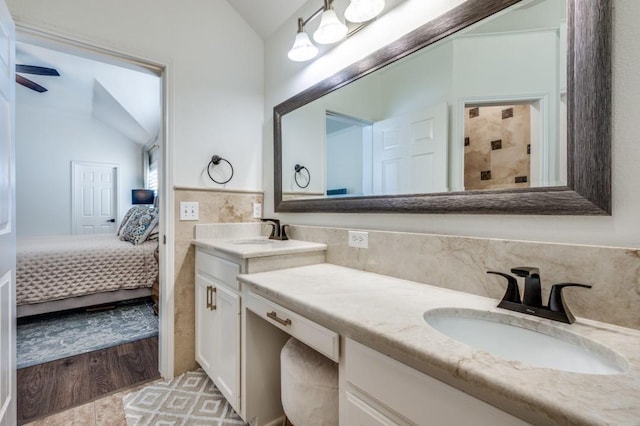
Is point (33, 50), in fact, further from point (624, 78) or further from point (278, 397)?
point (624, 78)

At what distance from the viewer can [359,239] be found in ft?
4.82

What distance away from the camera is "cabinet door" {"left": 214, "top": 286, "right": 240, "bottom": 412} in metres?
1.43

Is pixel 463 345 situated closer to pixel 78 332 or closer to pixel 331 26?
pixel 331 26

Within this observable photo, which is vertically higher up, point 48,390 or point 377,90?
point 377,90

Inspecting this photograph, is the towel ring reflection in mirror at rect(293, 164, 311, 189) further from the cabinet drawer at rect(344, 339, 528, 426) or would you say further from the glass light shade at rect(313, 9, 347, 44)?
the cabinet drawer at rect(344, 339, 528, 426)

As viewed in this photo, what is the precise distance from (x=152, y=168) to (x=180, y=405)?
5215 millimetres

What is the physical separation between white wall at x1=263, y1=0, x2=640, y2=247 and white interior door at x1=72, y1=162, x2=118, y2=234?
18.4 ft

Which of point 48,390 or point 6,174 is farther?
point 48,390

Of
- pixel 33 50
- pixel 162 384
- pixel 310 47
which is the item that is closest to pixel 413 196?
pixel 310 47

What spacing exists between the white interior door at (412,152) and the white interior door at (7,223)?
1581mm

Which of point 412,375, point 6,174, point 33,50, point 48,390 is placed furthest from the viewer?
point 33,50

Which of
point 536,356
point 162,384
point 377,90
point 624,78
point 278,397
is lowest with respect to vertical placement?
point 162,384

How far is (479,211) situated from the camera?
106 centimetres

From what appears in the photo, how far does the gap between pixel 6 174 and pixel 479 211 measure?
189cm
